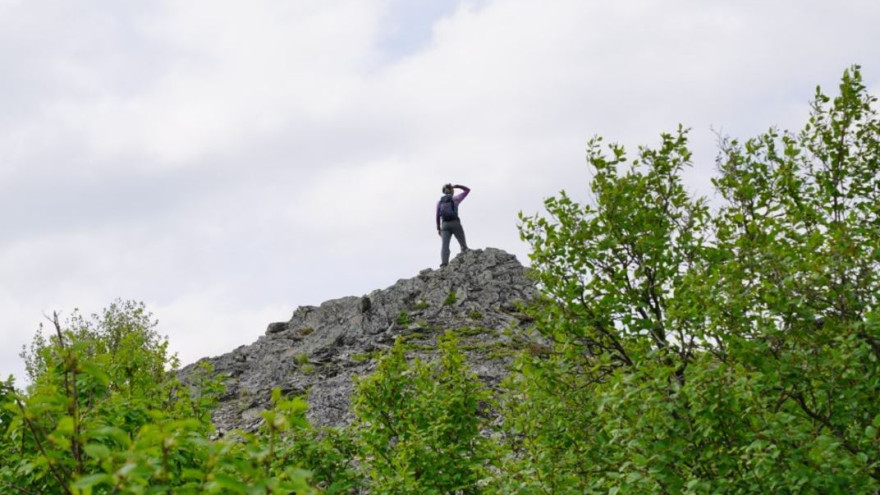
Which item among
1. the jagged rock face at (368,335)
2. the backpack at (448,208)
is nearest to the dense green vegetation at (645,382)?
the jagged rock face at (368,335)

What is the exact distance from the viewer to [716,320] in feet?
33.5

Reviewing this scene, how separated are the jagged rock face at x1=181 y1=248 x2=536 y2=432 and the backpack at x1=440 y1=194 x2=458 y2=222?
15.3 feet

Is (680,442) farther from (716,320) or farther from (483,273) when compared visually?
(483,273)

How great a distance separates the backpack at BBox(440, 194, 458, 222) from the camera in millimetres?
39875

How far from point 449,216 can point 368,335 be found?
7072 millimetres

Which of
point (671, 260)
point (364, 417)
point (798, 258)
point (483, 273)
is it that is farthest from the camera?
point (483, 273)

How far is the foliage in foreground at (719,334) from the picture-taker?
9.20 meters

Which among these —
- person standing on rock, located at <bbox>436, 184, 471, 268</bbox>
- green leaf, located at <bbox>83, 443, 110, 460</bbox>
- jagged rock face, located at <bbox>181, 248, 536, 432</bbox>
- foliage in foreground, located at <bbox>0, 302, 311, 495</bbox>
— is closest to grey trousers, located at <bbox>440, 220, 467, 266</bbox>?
person standing on rock, located at <bbox>436, 184, 471, 268</bbox>

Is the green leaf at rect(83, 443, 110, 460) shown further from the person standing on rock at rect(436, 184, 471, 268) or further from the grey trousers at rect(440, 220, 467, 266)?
the grey trousers at rect(440, 220, 467, 266)

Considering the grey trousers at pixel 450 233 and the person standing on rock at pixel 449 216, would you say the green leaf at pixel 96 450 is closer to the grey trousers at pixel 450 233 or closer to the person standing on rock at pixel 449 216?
the person standing on rock at pixel 449 216

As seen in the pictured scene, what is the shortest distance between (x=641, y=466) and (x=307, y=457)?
7.01 meters

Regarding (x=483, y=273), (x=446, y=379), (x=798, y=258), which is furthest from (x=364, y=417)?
(x=483, y=273)

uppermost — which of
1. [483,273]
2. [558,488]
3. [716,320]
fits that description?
[483,273]

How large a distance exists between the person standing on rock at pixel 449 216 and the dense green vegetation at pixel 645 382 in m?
22.8
